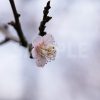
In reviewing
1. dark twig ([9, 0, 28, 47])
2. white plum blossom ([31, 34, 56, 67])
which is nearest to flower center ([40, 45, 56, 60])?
white plum blossom ([31, 34, 56, 67])

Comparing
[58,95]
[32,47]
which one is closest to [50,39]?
[32,47]

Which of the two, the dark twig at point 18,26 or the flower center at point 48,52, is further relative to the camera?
the flower center at point 48,52

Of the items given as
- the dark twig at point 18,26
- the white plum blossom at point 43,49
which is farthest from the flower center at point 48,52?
the dark twig at point 18,26

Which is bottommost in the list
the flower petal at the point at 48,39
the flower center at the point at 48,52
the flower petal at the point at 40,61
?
the flower center at the point at 48,52

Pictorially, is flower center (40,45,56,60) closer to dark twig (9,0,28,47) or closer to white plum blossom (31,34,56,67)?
white plum blossom (31,34,56,67)

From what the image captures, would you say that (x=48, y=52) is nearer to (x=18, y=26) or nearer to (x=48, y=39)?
(x=48, y=39)

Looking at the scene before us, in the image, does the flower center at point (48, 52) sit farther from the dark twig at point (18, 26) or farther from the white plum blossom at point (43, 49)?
the dark twig at point (18, 26)

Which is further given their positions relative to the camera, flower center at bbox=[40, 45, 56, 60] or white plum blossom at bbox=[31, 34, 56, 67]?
flower center at bbox=[40, 45, 56, 60]

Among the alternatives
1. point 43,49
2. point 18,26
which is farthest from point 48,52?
point 18,26
